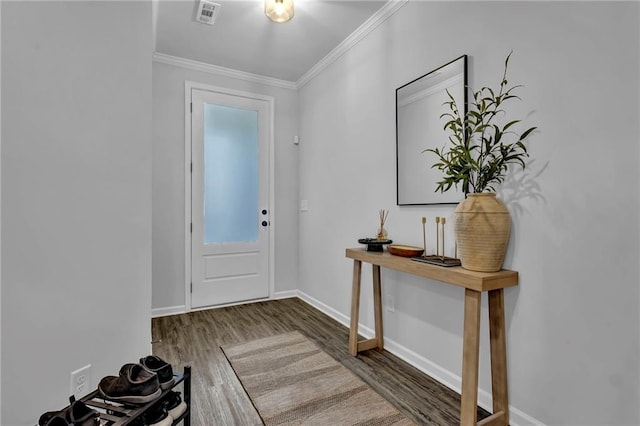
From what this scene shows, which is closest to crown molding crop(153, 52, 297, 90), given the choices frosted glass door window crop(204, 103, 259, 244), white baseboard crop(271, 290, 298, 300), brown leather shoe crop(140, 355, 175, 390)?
frosted glass door window crop(204, 103, 259, 244)

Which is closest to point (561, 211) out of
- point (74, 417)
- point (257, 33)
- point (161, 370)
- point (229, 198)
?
point (161, 370)

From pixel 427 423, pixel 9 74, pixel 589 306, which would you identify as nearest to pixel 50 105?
pixel 9 74

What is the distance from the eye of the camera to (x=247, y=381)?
6.54ft

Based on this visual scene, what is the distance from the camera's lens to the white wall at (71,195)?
1.15 m

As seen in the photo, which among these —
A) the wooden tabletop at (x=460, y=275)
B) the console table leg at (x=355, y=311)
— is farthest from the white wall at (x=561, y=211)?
the console table leg at (x=355, y=311)

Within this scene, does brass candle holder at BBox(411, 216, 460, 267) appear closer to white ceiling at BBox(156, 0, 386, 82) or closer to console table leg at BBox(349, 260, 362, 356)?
console table leg at BBox(349, 260, 362, 356)

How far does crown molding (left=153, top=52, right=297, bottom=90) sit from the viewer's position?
328cm

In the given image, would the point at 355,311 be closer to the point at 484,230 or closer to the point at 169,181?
the point at 484,230

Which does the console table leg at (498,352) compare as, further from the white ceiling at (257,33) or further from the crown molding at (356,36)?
the white ceiling at (257,33)

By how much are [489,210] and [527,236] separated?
0.76 ft

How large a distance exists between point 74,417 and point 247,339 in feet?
5.72

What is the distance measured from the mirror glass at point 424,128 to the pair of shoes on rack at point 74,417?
1890 millimetres

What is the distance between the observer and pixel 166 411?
1176 millimetres

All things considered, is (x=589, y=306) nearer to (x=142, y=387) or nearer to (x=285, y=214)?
(x=142, y=387)
